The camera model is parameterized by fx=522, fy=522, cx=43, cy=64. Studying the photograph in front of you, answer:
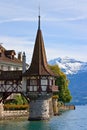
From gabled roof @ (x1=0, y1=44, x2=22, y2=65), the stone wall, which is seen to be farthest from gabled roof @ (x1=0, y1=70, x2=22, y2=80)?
gabled roof @ (x1=0, y1=44, x2=22, y2=65)

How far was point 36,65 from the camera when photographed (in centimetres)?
8225

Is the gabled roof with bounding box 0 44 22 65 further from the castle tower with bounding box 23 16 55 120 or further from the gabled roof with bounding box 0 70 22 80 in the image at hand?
the castle tower with bounding box 23 16 55 120

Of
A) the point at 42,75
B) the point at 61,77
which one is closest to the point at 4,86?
the point at 42,75

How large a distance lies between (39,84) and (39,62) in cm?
347

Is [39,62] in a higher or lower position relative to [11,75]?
higher

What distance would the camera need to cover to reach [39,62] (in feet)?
270

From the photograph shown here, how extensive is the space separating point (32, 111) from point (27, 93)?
3118 millimetres

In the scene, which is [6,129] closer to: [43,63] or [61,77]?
[43,63]

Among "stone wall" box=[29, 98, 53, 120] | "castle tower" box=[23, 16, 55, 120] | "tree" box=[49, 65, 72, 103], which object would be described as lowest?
"stone wall" box=[29, 98, 53, 120]

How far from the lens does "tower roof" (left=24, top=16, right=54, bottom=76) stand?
82050mm

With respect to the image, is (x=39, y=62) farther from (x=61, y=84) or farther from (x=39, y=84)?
(x=61, y=84)

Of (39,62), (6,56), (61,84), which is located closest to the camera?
(39,62)

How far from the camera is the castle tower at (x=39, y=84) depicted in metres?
81.8

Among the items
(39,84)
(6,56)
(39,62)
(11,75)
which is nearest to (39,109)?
(39,84)
